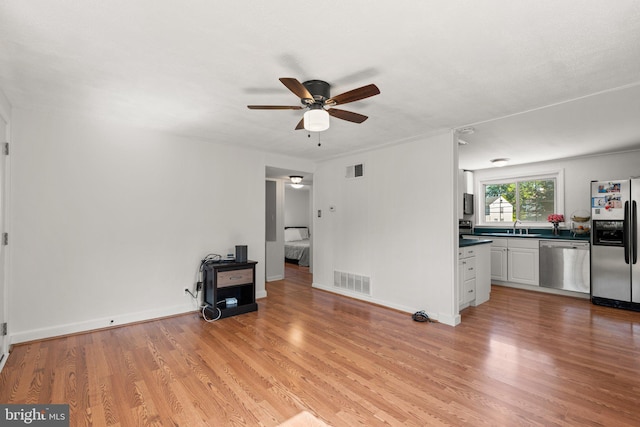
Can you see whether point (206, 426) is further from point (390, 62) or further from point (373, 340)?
point (390, 62)

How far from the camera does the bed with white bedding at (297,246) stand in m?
7.69

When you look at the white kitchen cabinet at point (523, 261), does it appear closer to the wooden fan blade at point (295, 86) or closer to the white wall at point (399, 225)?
the white wall at point (399, 225)

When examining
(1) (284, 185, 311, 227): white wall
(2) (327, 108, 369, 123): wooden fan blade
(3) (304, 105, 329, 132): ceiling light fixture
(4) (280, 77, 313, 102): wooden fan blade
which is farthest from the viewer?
(1) (284, 185, 311, 227): white wall

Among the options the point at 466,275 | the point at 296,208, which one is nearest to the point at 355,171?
the point at 466,275

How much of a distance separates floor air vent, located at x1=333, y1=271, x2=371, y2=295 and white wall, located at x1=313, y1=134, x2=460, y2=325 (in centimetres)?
8

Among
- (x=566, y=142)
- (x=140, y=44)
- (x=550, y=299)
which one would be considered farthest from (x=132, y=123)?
(x=550, y=299)

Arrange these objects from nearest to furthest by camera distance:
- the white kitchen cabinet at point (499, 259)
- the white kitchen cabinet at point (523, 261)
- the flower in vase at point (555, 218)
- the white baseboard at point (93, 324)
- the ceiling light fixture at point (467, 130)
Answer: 1. the white baseboard at point (93, 324)
2. the ceiling light fixture at point (467, 130)
3. the white kitchen cabinet at point (523, 261)
4. the flower in vase at point (555, 218)
5. the white kitchen cabinet at point (499, 259)

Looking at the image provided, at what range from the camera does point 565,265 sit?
191 inches

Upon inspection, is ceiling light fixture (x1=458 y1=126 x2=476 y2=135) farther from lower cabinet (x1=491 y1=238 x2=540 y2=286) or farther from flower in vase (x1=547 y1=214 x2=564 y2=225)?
flower in vase (x1=547 y1=214 x2=564 y2=225)

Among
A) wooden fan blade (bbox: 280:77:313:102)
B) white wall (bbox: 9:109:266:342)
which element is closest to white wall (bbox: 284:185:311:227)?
white wall (bbox: 9:109:266:342)

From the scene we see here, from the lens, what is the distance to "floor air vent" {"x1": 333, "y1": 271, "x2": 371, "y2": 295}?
183 inches

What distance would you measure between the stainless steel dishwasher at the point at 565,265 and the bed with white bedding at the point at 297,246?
191 inches

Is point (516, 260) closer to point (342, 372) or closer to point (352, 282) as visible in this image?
point (352, 282)

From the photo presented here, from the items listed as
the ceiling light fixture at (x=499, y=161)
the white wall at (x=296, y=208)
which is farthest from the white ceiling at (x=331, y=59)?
the white wall at (x=296, y=208)
